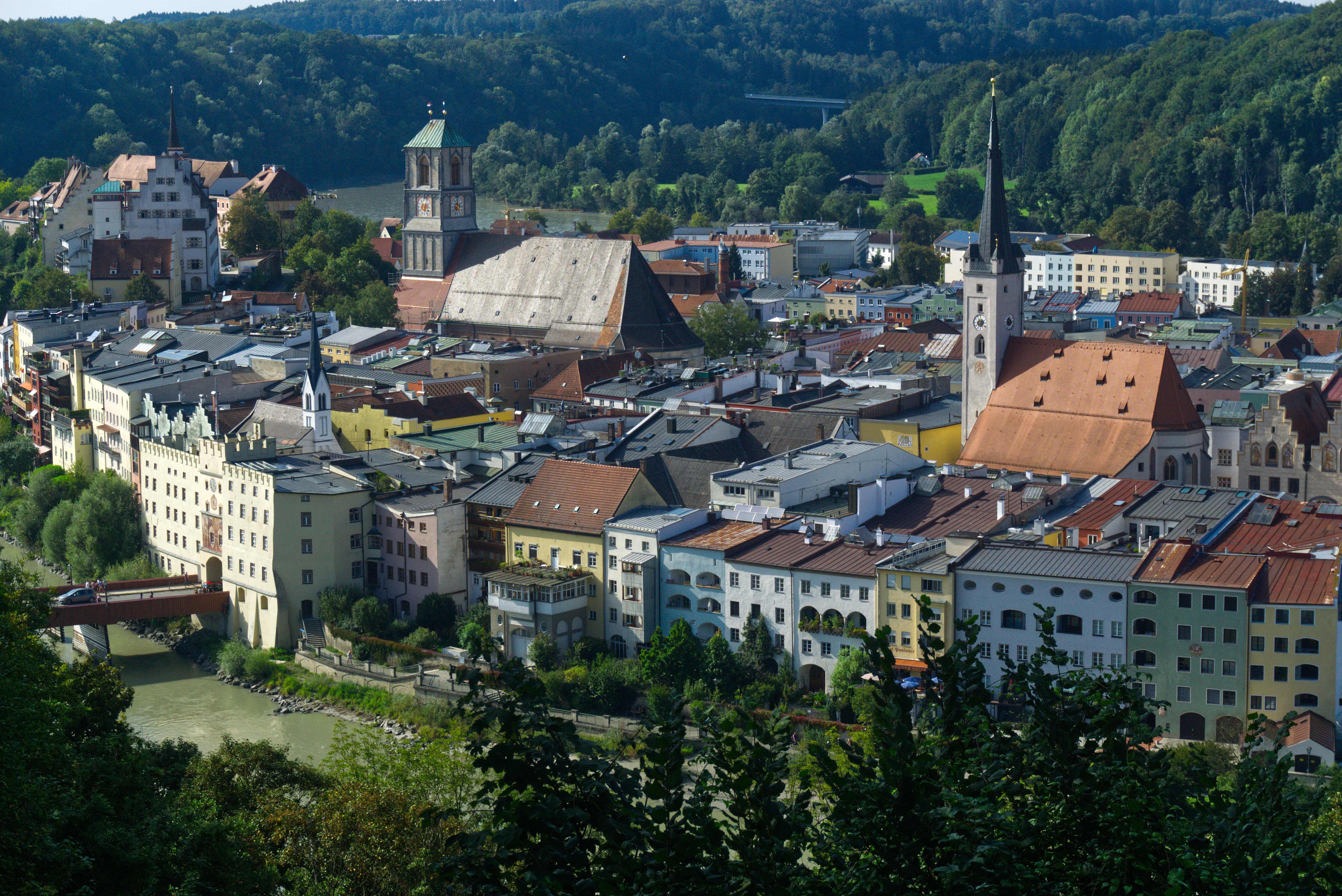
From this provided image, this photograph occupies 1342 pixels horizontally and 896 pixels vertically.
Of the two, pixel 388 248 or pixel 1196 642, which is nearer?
pixel 1196 642

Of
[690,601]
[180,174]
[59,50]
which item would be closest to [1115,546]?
[690,601]

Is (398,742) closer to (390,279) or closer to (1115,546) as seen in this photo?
(1115,546)

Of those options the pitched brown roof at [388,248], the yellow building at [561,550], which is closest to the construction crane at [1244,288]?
the pitched brown roof at [388,248]

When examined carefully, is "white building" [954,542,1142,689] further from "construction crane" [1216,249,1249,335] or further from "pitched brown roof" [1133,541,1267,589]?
"construction crane" [1216,249,1249,335]

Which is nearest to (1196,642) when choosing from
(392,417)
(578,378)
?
(392,417)

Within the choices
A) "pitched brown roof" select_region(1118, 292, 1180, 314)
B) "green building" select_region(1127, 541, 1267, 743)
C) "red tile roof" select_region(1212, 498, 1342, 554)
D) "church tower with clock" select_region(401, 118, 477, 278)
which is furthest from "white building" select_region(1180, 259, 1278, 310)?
"green building" select_region(1127, 541, 1267, 743)

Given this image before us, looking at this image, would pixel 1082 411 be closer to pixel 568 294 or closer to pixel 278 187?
pixel 568 294
